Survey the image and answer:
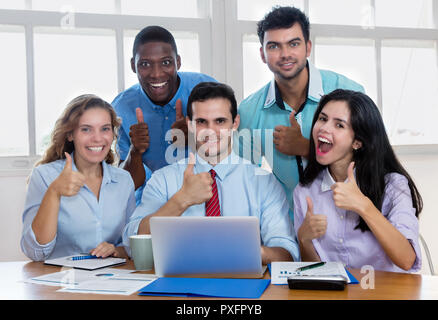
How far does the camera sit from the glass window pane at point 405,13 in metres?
3.58

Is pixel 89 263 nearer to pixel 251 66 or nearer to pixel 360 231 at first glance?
pixel 360 231

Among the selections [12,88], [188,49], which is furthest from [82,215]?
[188,49]

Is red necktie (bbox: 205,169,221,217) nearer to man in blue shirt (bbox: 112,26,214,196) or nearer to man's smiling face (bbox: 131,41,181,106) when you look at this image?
man in blue shirt (bbox: 112,26,214,196)

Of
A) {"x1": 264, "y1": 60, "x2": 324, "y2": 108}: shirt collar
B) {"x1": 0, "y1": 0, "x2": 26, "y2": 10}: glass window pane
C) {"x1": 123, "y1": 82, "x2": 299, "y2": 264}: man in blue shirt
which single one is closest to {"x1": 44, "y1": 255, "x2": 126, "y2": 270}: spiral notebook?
{"x1": 123, "y1": 82, "x2": 299, "y2": 264}: man in blue shirt

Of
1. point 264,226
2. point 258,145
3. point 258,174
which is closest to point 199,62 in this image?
point 258,145

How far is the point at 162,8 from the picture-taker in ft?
10.8

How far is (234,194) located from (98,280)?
730mm

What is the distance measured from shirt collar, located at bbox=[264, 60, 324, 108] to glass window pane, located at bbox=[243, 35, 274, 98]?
2.84 feet

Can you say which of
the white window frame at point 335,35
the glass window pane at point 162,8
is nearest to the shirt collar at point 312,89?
the white window frame at point 335,35

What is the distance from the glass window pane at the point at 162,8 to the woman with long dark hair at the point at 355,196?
5.90 feet

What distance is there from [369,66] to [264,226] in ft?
7.52

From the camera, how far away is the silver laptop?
3.87ft
